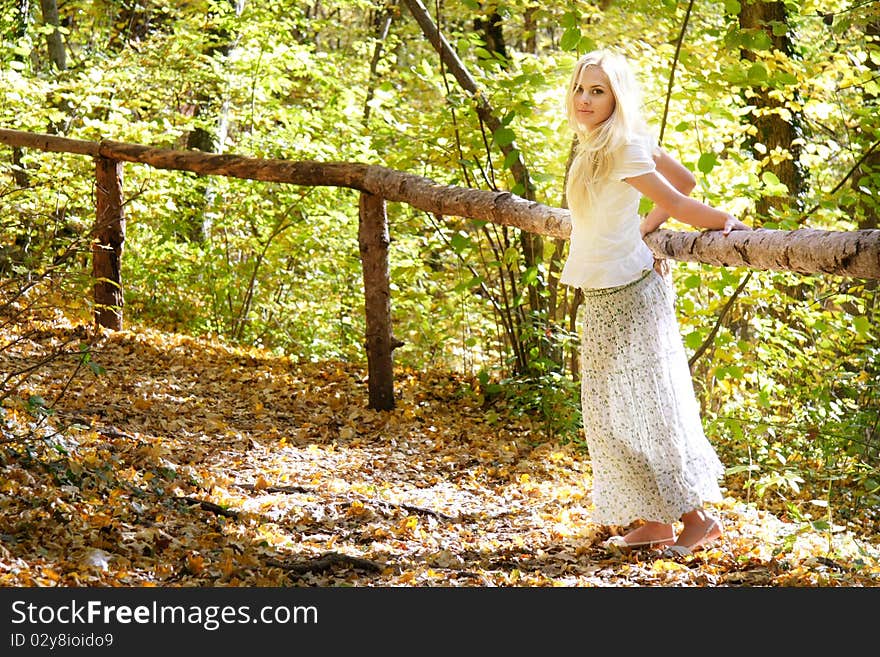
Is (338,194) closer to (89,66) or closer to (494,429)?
(89,66)

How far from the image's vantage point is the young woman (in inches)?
129

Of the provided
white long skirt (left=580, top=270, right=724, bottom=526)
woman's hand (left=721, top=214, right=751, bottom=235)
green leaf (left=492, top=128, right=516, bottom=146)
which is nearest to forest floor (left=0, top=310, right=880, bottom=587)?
white long skirt (left=580, top=270, right=724, bottom=526)

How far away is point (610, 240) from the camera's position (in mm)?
3418

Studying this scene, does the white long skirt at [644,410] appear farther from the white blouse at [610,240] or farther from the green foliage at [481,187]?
the green foliage at [481,187]

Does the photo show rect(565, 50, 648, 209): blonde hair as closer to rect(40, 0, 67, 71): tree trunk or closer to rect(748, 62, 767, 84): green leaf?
rect(748, 62, 767, 84): green leaf

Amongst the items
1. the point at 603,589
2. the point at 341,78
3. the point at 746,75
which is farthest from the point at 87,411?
the point at 341,78

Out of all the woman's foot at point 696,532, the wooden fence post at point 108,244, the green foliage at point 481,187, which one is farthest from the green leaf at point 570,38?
the wooden fence post at point 108,244

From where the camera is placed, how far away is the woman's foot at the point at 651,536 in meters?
3.59

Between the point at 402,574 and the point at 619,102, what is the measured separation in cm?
191

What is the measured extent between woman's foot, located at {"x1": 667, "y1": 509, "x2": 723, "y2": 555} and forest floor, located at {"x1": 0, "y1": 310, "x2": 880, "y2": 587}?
2.0 inches

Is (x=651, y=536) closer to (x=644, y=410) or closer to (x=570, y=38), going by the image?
(x=644, y=410)

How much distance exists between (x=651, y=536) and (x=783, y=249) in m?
1.29

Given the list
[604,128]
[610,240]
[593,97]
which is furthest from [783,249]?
[593,97]

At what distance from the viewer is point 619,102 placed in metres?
3.24
